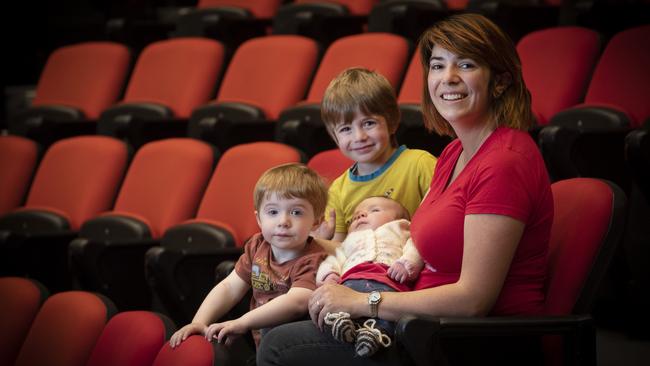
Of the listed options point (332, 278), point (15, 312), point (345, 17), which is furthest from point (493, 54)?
point (345, 17)

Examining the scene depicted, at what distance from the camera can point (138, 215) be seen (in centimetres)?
144

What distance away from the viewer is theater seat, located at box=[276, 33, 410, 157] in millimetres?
1444

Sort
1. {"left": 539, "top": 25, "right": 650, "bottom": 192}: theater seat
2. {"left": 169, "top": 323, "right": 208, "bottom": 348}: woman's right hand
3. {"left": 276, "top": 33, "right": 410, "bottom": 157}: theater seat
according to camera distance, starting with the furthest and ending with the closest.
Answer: {"left": 276, "top": 33, "right": 410, "bottom": 157}: theater seat, {"left": 539, "top": 25, "right": 650, "bottom": 192}: theater seat, {"left": 169, "top": 323, "right": 208, "bottom": 348}: woman's right hand

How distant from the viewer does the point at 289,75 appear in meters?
1.66

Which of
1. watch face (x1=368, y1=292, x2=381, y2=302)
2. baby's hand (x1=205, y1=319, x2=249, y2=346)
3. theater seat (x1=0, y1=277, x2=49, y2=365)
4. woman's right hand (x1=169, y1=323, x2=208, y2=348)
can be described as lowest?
theater seat (x1=0, y1=277, x2=49, y2=365)

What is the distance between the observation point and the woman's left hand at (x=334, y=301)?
79 centimetres

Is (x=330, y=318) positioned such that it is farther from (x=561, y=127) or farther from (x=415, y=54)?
(x=415, y=54)

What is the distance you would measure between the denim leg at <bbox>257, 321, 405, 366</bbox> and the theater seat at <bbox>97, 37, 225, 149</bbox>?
927mm

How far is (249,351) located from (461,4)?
93 centimetres

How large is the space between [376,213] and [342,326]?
0.57 ft

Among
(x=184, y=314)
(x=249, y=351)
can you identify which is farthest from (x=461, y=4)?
(x=249, y=351)

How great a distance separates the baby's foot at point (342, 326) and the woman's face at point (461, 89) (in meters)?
0.19

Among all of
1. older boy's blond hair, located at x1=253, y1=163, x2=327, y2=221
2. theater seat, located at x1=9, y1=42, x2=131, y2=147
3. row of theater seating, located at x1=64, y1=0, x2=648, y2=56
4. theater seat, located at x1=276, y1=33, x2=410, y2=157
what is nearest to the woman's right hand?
older boy's blond hair, located at x1=253, y1=163, x2=327, y2=221

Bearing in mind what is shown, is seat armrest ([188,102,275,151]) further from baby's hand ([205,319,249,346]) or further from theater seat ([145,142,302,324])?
baby's hand ([205,319,249,346])
